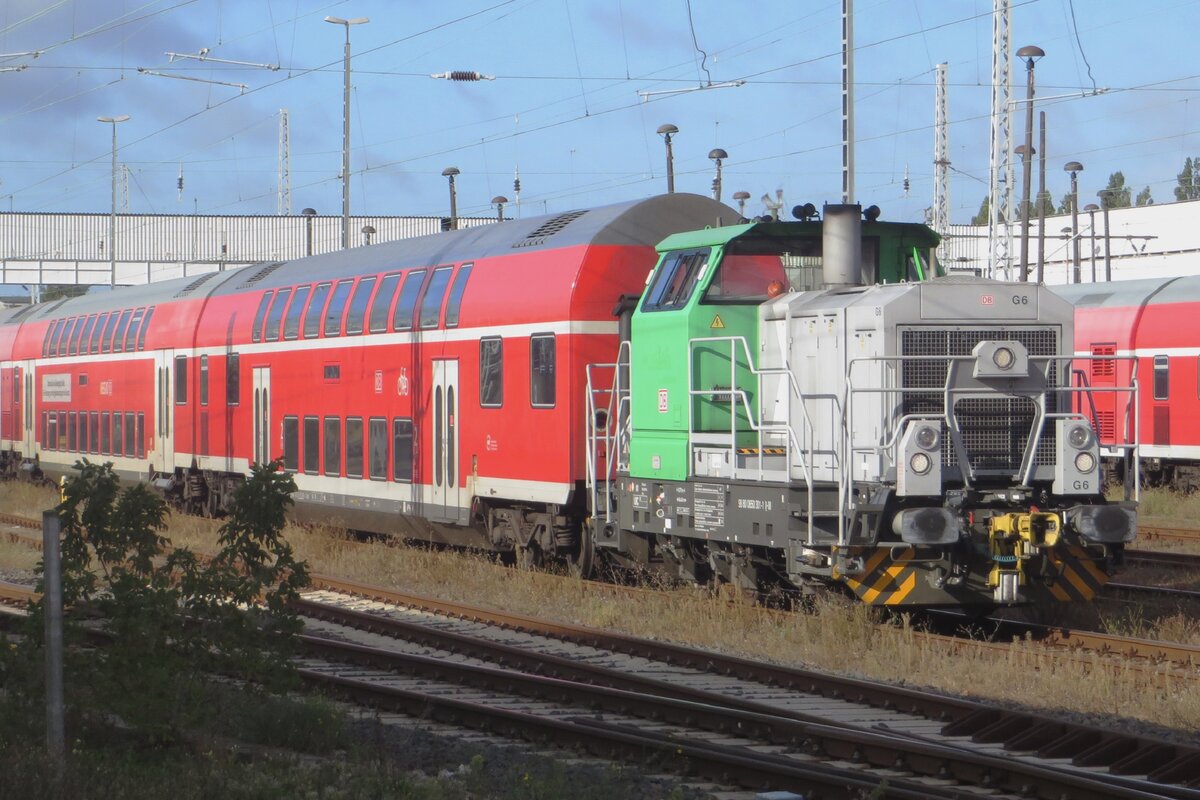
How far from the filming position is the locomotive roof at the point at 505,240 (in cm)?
1482

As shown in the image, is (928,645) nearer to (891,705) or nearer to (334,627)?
(891,705)

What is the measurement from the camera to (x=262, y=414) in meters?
21.3

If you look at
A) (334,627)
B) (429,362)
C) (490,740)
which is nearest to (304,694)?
(490,740)

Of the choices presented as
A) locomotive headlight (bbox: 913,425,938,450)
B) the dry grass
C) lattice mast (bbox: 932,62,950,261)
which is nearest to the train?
locomotive headlight (bbox: 913,425,938,450)

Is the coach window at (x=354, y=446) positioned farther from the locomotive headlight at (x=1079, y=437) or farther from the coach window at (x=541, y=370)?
the locomotive headlight at (x=1079, y=437)

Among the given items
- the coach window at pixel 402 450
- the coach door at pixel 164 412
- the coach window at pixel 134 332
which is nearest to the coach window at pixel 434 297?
the coach window at pixel 402 450

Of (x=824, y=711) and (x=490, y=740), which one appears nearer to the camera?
(x=490, y=740)

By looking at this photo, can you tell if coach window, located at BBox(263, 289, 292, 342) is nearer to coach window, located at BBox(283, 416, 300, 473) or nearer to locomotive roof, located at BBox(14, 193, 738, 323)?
locomotive roof, located at BBox(14, 193, 738, 323)

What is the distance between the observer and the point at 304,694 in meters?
9.80

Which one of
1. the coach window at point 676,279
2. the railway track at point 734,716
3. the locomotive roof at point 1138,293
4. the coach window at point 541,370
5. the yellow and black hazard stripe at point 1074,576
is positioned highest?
the locomotive roof at point 1138,293

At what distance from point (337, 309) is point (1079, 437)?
10768 millimetres

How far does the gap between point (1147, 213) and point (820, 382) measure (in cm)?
5145

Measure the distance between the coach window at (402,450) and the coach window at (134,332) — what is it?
9927mm

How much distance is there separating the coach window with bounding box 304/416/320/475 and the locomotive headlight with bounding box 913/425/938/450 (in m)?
10.7
